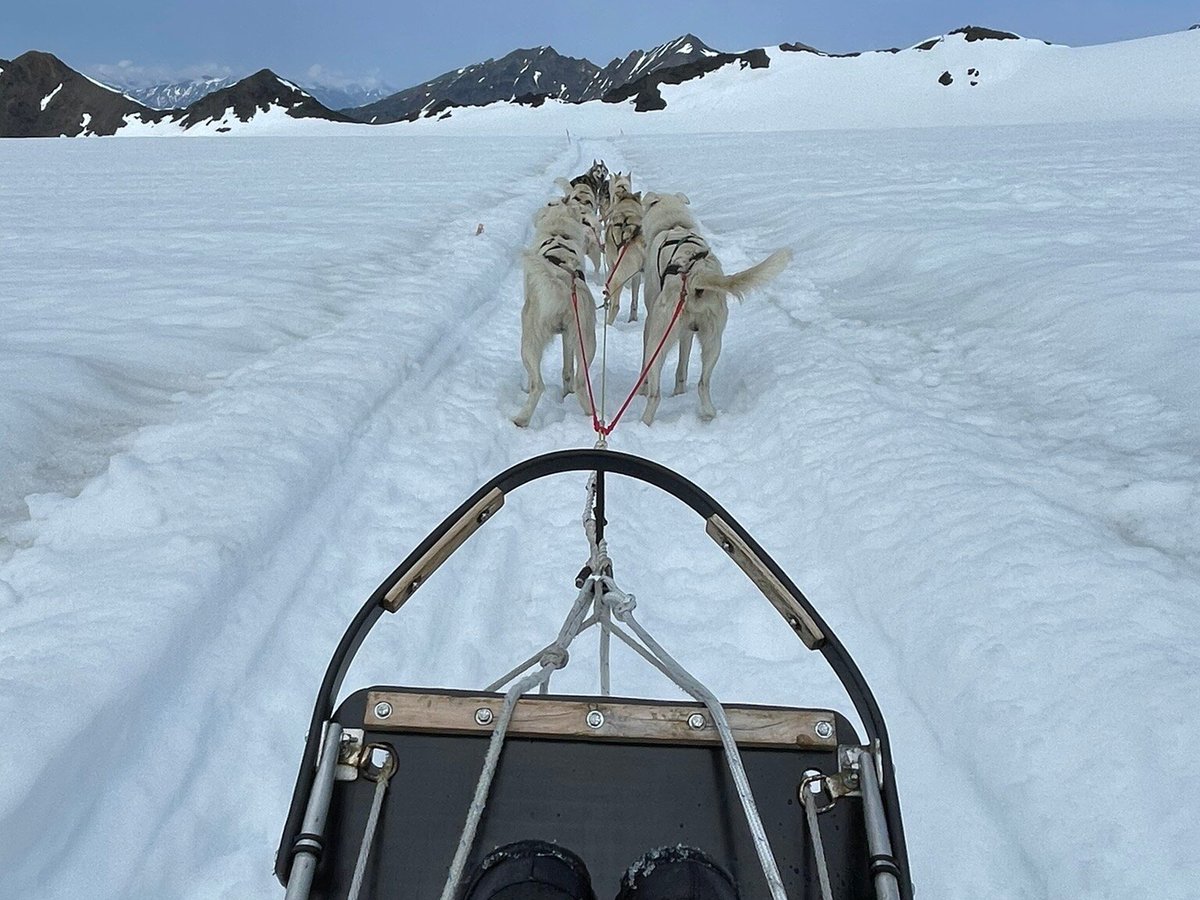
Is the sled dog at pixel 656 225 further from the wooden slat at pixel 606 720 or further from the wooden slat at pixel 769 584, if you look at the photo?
the wooden slat at pixel 606 720

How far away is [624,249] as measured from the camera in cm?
481

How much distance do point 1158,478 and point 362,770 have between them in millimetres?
2413

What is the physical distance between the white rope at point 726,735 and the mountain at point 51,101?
98.9m

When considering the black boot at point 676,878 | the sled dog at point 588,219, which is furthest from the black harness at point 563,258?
the black boot at point 676,878

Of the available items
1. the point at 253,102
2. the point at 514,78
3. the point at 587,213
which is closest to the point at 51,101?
the point at 253,102

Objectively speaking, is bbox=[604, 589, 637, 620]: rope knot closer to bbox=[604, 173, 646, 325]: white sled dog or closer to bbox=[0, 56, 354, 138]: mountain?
bbox=[604, 173, 646, 325]: white sled dog

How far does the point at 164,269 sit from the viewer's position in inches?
223

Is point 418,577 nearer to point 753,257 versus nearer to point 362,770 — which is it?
point 362,770

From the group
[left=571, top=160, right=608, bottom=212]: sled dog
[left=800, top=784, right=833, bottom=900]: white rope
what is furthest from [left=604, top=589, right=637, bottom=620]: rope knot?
[left=571, top=160, right=608, bottom=212]: sled dog

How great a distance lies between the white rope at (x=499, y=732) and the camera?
1042 millimetres

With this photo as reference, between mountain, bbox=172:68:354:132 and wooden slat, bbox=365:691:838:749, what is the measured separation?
76.0 metres

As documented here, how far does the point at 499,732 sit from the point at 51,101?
110134 millimetres

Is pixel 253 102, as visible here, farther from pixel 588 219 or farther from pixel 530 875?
pixel 530 875

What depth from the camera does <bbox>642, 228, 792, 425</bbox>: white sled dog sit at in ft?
10.9
